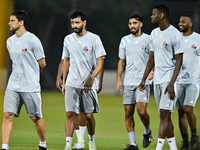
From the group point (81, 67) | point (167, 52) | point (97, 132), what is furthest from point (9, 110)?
point (97, 132)

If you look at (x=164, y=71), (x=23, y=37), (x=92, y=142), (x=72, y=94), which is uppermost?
(x=23, y=37)

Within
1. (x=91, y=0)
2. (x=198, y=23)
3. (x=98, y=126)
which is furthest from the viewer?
(x=91, y=0)

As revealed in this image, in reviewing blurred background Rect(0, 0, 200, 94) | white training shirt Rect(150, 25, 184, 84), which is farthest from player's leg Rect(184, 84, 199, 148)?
blurred background Rect(0, 0, 200, 94)

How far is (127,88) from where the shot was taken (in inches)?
349

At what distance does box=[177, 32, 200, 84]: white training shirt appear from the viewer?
28.8 feet

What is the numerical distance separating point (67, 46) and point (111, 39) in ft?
70.1

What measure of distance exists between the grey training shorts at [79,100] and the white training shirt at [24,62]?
2.65ft

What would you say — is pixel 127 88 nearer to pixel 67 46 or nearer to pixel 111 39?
pixel 67 46

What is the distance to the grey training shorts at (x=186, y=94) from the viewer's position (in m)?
8.68

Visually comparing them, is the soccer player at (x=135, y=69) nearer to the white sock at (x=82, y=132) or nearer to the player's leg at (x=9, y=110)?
the white sock at (x=82, y=132)

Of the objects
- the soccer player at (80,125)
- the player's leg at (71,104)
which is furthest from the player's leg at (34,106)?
the soccer player at (80,125)

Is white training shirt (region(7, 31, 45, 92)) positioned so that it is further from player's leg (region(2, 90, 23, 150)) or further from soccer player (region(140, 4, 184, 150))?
soccer player (region(140, 4, 184, 150))

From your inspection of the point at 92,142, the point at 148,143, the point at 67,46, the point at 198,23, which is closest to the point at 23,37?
the point at 67,46

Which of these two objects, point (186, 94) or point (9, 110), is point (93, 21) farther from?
point (9, 110)
